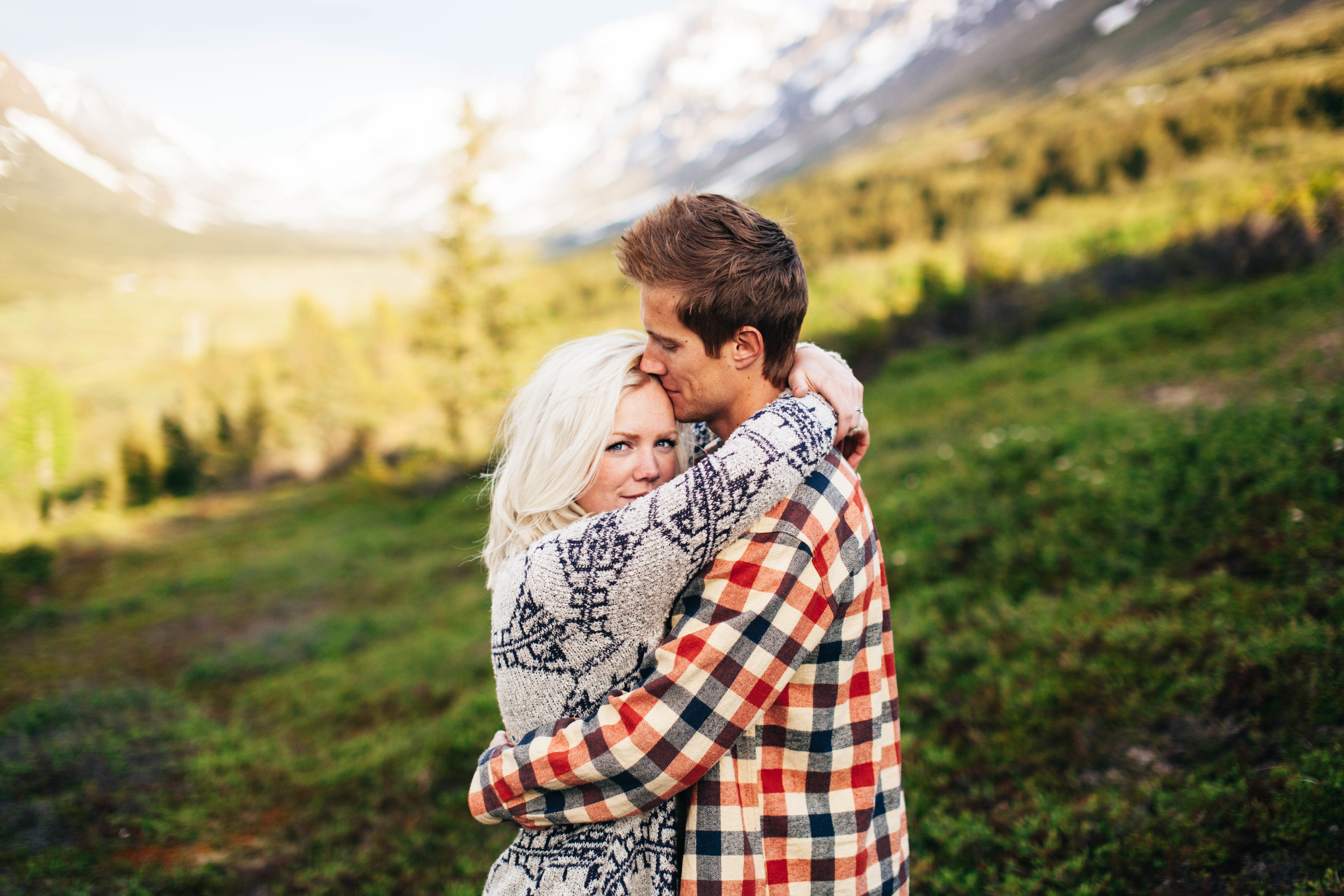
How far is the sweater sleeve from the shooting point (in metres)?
1.51

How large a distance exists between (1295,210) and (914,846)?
14.9 meters

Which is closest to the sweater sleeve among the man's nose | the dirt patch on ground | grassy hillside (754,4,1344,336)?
the man's nose

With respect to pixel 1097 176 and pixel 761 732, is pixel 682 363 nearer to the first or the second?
pixel 761 732

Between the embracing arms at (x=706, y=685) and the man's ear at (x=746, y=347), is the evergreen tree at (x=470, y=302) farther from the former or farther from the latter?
the embracing arms at (x=706, y=685)

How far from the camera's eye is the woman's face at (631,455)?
1970 millimetres

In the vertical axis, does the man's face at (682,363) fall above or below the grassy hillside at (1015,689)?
above

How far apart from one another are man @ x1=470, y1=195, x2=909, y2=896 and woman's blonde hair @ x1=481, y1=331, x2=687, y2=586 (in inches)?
5.9

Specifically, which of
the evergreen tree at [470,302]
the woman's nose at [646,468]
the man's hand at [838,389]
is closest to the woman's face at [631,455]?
the woman's nose at [646,468]

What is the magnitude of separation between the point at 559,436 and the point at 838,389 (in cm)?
81

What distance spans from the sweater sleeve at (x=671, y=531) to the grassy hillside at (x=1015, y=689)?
115 inches

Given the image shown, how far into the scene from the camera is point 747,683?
4.93 ft

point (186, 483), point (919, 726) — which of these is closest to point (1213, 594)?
point (919, 726)

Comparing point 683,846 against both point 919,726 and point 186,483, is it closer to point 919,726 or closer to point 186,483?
point 919,726

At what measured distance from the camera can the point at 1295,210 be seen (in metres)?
12.5
